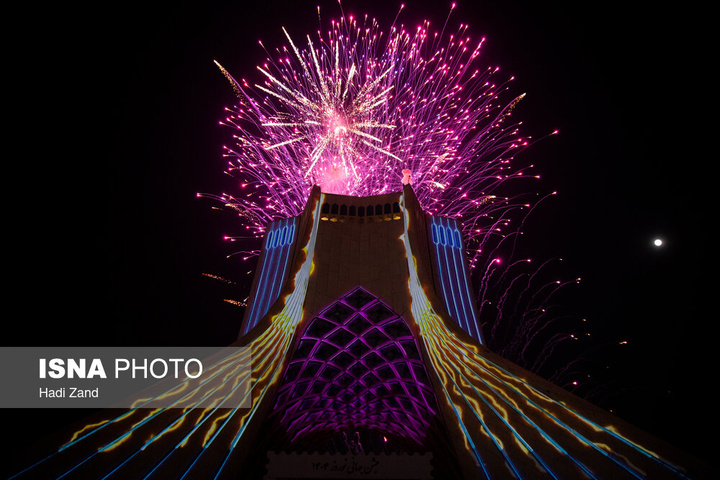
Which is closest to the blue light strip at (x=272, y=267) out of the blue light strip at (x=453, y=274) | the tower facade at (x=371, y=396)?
the tower facade at (x=371, y=396)

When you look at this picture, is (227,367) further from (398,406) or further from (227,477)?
(398,406)

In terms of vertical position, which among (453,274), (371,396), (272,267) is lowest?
(371,396)

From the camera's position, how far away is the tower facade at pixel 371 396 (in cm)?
735

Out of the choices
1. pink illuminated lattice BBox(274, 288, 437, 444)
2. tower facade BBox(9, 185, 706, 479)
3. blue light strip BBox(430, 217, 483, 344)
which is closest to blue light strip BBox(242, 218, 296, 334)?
tower facade BBox(9, 185, 706, 479)

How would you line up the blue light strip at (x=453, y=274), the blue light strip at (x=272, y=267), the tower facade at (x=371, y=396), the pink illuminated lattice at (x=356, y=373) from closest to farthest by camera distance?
the tower facade at (x=371, y=396) → the pink illuminated lattice at (x=356, y=373) → the blue light strip at (x=453, y=274) → the blue light strip at (x=272, y=267)

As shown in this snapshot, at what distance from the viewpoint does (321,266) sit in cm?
1559

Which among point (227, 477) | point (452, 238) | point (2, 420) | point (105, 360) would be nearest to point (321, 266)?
point (452, 238)

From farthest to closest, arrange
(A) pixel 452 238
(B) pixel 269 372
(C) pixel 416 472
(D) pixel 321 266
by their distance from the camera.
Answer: (A) pixel 452 238 → (D) pixel 321 266 → (B) pixel 269 372 → (C) pixel 416 472

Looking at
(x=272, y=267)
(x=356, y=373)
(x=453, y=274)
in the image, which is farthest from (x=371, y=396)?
(x=272, y=267)

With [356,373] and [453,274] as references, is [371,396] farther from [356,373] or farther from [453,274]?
[453,274]

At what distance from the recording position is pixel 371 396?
1958 cm

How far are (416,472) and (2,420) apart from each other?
16.1 metres

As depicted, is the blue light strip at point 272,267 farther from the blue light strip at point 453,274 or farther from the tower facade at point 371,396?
the blue light strip at point 453,274

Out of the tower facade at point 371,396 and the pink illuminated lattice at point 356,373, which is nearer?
the tower facade at point 371,396
